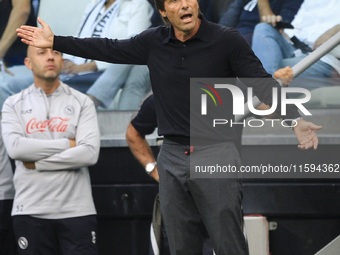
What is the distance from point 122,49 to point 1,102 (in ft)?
7.02

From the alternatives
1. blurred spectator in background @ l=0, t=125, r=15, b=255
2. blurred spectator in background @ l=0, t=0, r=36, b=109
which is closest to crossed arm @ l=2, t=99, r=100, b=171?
blurred spectator in background @ l=0, t=125, r=15, b=255

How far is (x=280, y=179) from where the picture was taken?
5.39 meters

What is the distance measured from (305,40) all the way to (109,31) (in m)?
1.42

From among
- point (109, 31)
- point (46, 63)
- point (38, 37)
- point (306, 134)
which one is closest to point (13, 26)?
point (46, 63)

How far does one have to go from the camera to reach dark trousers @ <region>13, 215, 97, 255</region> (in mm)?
5340

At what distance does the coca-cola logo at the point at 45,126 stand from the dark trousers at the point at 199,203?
1599 mm

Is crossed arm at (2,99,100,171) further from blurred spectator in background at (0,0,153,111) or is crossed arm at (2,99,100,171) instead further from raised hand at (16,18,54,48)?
raised hand at (16,18,54,48)

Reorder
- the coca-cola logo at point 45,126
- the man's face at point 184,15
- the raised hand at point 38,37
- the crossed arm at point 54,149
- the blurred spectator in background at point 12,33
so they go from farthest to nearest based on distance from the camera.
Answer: the blurred spectator in background at point 12,33
the coca-cola logo at point 45,126
the crossed arm at point 54,149
the raised hand at point 38,37
the man's face at point 184,15

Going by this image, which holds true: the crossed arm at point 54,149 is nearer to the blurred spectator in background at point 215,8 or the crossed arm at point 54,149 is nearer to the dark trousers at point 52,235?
the dark trousers at point 52,235

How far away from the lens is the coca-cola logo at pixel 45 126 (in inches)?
215

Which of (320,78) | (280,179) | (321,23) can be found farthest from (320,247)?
(321,23)

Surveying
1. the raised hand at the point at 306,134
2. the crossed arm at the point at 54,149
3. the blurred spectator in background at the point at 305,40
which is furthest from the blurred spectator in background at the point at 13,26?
the raised hand at the point at 306,134

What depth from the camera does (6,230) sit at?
5836mm

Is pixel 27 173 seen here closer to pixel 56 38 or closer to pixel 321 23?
pixel 56 38
